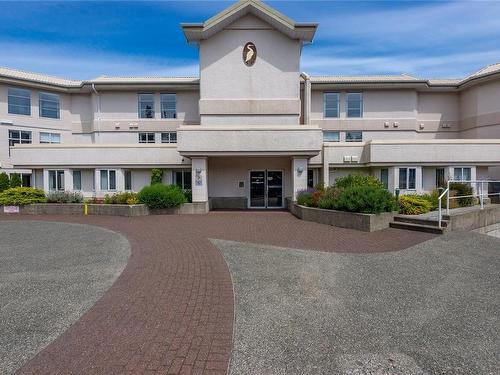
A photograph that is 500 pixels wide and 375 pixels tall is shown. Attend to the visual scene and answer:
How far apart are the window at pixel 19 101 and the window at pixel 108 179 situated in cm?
1004

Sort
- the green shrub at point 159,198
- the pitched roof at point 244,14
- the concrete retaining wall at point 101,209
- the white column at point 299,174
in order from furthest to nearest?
the pitched roof at point 244,14, the white column at point 299,174, the green shrub at point 159,198, the concrete retaining wall at point 101,209

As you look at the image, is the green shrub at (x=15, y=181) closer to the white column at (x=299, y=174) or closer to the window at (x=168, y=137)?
the window at (x=168, y=137)

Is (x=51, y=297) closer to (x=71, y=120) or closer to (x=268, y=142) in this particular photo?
(x=268, y=142)

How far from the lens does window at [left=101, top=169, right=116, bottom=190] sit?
2005 cm

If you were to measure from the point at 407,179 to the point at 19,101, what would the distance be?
29.1 m

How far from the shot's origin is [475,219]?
12195mm

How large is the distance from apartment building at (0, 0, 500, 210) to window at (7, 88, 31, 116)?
8 centimetres

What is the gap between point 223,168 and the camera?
20266mm

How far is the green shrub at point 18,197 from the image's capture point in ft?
55.8

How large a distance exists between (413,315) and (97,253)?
756 cm

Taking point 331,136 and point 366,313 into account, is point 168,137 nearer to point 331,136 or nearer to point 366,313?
point 331,136

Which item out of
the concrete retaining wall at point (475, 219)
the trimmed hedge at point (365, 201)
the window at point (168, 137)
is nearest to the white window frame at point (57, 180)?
the window at point (168, 137)

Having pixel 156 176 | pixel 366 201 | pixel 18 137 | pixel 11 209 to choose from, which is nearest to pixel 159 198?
pixel 156 176

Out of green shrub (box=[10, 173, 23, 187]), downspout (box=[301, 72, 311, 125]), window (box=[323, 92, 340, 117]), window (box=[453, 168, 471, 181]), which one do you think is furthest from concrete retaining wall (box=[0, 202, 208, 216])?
window (box=[453, 168, 471, 181])
